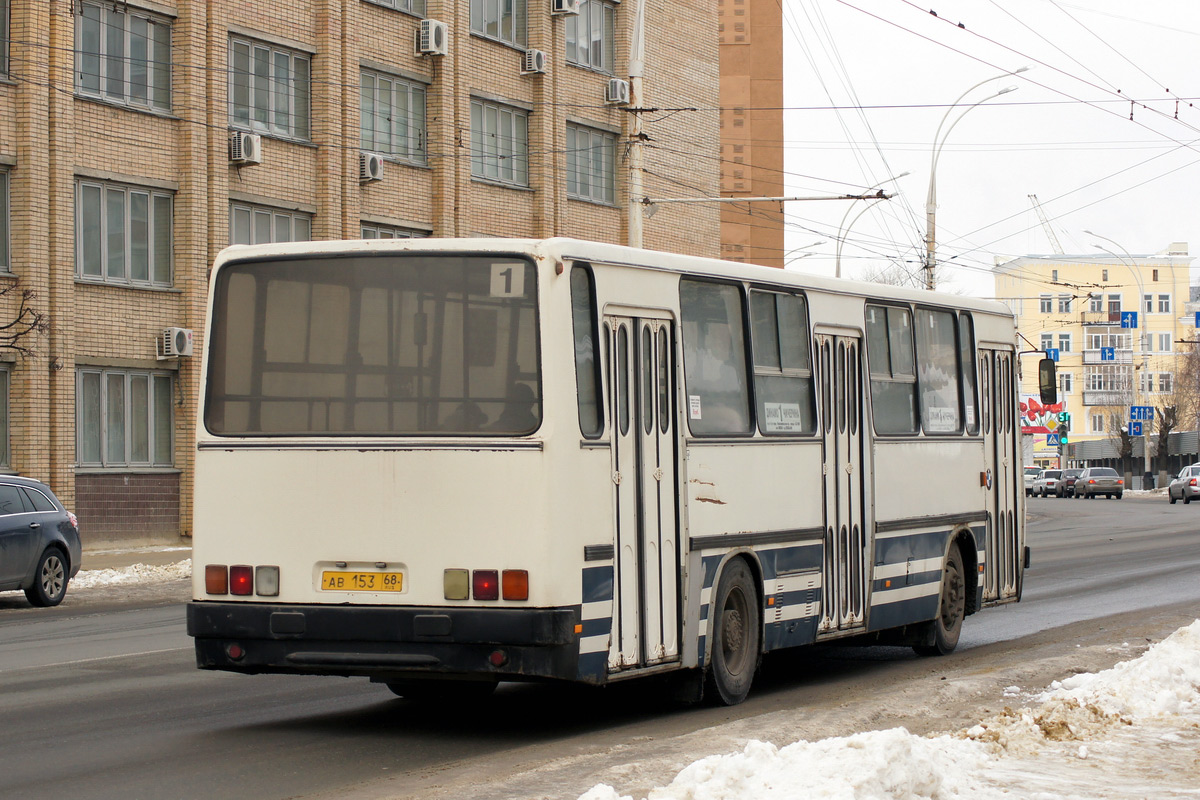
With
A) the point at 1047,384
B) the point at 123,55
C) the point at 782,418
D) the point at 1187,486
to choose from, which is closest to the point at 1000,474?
the point at 1047,384

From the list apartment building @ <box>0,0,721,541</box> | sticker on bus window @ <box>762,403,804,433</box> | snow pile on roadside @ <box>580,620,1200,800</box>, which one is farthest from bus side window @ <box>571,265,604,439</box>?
apartment building @ <box>0,0,721,541</box>

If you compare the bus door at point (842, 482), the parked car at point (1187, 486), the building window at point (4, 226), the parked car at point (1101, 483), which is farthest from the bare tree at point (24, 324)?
the parked car at point (1101, 483)

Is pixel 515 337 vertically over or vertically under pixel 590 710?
over

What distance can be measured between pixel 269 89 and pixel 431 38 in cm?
437

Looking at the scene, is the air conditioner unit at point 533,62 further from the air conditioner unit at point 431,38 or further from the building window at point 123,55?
the building window at point 123,55

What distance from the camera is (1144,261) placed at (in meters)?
134

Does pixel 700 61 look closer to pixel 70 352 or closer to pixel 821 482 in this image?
pixel 70 352

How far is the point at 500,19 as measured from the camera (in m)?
39.3

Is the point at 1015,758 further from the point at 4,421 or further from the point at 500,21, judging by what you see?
the point at 500,21

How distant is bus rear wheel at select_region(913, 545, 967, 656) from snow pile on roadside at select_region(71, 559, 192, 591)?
42.7ft

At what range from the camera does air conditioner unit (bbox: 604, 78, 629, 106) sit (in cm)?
4222

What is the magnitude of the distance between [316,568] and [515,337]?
1692mm

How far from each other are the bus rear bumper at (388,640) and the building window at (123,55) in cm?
2243

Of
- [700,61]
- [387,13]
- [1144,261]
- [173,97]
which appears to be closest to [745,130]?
[700,61]
